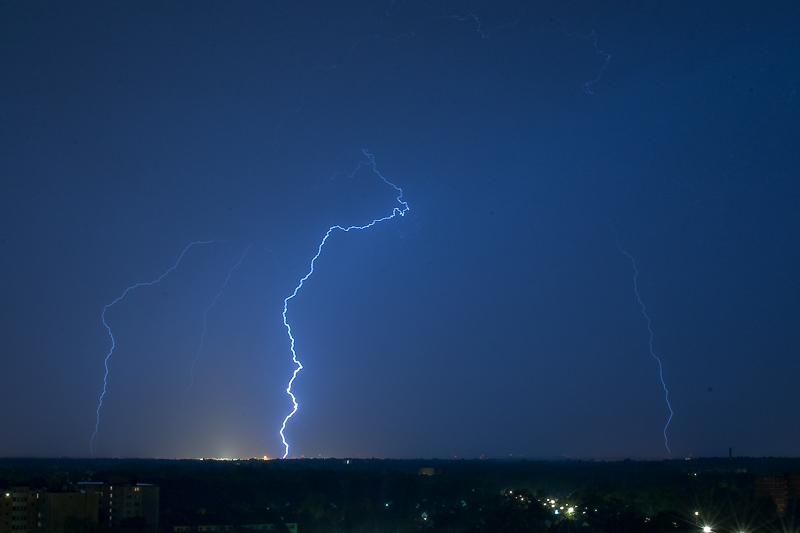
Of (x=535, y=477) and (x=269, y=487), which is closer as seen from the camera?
(x=269, y=487)

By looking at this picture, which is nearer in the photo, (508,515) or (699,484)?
(508,515)

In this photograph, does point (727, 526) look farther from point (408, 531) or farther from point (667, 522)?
point (408, 531)

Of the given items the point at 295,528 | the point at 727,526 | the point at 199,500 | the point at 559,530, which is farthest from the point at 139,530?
the point at 727,526

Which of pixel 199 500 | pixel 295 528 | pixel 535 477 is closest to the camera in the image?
pixel 295 528

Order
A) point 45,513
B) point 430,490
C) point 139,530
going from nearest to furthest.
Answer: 1. point 139,530
2. point 45,513
3. point 430,490

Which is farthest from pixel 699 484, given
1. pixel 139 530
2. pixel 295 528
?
pixel 139 530

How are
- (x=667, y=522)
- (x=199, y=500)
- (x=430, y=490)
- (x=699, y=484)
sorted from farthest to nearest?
(x=699, y=484) < (x=430, y=490) < (x=199, y=500) < (x=667, y=522)

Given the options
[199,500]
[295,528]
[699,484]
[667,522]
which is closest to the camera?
[667,522]

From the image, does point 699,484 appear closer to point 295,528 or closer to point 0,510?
point 295,528
